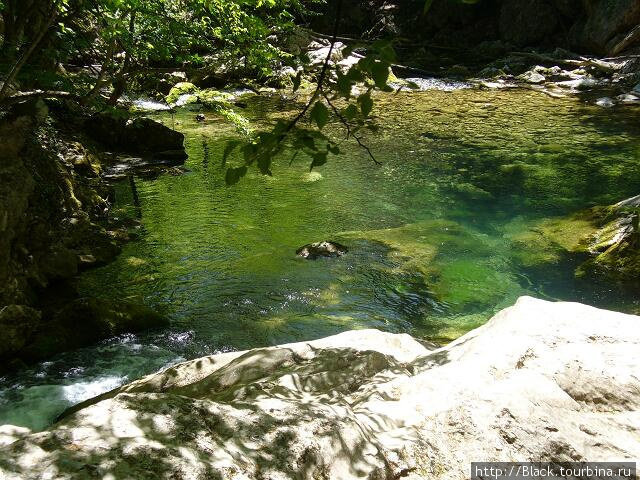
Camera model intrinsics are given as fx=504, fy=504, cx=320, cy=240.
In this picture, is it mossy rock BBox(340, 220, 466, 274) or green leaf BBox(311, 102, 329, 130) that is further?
mossy rock BBox(340, 220, 466, 274)

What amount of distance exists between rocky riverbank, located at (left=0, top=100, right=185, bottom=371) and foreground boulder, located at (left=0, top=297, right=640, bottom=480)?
9.24 feet

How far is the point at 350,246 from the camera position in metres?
9.09

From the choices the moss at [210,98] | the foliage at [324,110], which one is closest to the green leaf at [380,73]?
the foliage at [324,110]

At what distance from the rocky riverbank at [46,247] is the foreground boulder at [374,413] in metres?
2.82

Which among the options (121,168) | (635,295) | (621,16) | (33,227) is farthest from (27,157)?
(621,16)

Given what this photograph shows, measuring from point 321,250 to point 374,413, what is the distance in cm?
611

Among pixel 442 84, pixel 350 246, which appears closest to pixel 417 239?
pixel 350 246

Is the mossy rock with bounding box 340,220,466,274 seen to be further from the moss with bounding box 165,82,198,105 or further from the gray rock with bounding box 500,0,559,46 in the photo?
the gray rock with bounding box 500,0,559,46

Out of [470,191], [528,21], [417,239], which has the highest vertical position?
[528,21]

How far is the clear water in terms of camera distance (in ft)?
21.0

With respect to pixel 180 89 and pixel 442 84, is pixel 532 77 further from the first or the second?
pixel 180 89

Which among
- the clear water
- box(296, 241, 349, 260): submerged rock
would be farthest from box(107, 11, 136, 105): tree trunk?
box(296, 241, 349, 260): submerged rock

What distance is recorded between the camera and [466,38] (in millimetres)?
34906

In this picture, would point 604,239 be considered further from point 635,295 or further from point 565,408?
point 565,408
